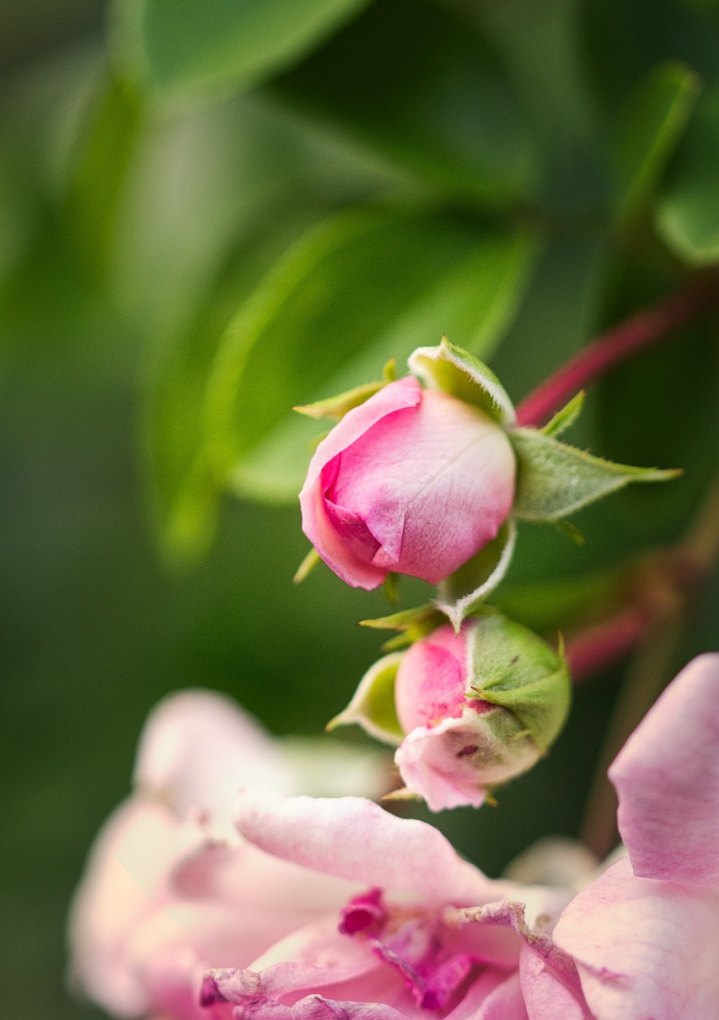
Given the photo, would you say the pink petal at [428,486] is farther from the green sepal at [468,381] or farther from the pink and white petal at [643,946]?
the pink and white petal at [643,946]

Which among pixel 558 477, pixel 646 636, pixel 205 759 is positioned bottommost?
pixel 646 636

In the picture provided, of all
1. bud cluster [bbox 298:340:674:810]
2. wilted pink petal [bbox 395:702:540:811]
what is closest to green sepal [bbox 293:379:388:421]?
bud cluster [bbox 298:340:674:810]

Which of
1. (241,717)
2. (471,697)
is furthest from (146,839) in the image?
(471,697)

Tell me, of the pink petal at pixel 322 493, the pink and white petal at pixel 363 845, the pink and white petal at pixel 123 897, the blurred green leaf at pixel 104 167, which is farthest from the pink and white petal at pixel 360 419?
the blurred green leaf at pixel 104 167

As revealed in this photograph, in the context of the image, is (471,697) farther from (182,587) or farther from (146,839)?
(182,587)

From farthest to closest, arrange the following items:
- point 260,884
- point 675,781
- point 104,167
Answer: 1. point 104,167
2. point 260,884
3. point 675,781

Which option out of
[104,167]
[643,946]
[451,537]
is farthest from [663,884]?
[104,167]

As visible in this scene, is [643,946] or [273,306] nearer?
[643,946]

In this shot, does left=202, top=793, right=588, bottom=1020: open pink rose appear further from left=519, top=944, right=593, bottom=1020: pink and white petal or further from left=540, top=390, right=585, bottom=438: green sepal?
left=540, top=390, right=585, bottom=438: green sepal

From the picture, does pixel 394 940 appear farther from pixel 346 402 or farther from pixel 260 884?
pixel 346 402
